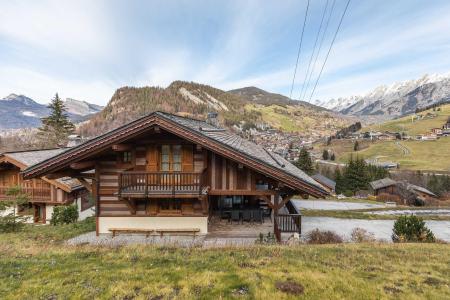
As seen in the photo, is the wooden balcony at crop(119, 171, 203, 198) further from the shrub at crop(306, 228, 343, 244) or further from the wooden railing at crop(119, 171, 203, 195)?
the shrub at crop(306, 228, 343, 244)

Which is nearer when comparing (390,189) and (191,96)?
(390,189)

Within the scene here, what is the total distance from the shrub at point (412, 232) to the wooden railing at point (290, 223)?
553 centimetres

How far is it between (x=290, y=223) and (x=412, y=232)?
664cm

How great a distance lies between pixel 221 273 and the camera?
24.4 ft

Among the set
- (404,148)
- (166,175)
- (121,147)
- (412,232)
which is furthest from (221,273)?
(404,148)

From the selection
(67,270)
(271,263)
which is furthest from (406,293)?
(67,270)

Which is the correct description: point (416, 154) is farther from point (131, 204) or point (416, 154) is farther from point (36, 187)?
point (36, 187)

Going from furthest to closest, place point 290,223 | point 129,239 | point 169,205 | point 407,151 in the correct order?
1. point 407,151
2. point 290,223
3. point 169,205
4. point 129,239

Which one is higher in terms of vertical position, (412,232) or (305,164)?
(305,164)

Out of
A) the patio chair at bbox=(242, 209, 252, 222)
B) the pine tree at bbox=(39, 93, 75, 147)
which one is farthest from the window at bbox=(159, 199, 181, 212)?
the pine tree at bbox=(39, 93, 75, 147)

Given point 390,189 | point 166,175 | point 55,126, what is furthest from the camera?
point 55,126

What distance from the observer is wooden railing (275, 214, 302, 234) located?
14281 mm

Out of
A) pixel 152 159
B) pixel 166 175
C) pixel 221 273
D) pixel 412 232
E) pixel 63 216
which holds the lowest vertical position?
pixel 63 216

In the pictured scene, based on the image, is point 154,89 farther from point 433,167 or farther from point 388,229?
point 388,229
